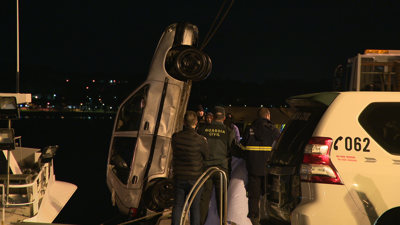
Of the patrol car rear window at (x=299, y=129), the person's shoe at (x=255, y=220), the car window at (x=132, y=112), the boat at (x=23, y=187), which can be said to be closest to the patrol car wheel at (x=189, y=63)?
the car window at (x=132, y=112)

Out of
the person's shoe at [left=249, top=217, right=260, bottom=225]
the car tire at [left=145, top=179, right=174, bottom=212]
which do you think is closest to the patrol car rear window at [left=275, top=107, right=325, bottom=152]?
the person's shoe at [left=249, top=217, right=260, bottom=225]

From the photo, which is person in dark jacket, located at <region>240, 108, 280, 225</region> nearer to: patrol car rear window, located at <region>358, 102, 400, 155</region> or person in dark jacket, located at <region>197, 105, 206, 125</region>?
patrol car rear window, located at <region>358, 102, 400, 155</region>

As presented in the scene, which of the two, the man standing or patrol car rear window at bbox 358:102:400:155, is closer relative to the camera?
patrol car rear window at bbox 358:102:400:155

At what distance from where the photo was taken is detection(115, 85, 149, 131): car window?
256 inches

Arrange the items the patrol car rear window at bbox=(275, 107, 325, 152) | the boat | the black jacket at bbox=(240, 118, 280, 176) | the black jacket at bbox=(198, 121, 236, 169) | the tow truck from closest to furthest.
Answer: the patrol car rear window at bbox=(275, 107, 325, 152) → the boat → the black jacket at bbox=(240, 118, 280, 176) → the black jacket at bbox=(198, 121, 236, 169) → the tow truck

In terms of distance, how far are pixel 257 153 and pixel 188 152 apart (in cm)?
119

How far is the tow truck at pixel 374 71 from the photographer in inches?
314

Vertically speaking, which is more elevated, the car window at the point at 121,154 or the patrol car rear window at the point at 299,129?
the patrol car rear window at the point at 299,129

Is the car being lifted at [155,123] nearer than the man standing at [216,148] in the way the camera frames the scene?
No

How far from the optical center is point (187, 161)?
188 inches

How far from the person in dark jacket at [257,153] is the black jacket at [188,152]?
0.95 meters

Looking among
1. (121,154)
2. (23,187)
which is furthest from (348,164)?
(121,154)

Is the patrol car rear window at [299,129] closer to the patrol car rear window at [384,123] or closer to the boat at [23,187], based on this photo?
the patrol car rear window at [384,123]

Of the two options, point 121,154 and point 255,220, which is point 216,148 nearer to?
point 255,220
